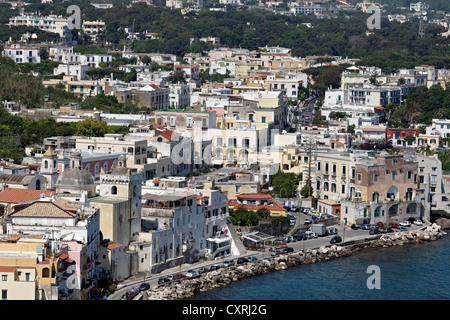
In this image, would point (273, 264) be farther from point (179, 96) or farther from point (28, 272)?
point (179, 96)

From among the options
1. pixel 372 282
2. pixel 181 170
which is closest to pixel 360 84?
pixel 181 170

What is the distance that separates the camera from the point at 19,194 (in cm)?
1867

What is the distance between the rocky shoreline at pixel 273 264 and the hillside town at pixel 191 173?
2.63ft

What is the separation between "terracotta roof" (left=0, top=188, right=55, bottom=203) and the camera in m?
18.4

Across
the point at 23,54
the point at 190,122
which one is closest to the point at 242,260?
the point at 190,122

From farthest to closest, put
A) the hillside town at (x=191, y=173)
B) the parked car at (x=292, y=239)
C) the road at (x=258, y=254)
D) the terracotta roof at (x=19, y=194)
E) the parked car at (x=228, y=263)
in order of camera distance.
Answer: the parked car at (x=292, y=239)
the parked car at (x=228, y=263)
the terracotta roof at (x=19, y=194)
the road at (x=258, y=254)
the hillside town at (x=191, y=173)

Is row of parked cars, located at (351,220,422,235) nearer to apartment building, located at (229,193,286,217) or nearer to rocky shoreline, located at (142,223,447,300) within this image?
rocky shoreline, located at (142,223,447,300)

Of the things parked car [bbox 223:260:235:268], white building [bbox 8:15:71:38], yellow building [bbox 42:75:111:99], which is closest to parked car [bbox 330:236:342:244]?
parked car [bbox 223:260:235:268]

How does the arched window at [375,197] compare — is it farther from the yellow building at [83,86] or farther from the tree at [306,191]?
the yellow building at [83,86]

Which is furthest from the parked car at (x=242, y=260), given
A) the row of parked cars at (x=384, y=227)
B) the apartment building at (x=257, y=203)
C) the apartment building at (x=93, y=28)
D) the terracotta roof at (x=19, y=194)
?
the apartment building at (x=93, y=28)

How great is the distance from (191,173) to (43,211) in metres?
11.1

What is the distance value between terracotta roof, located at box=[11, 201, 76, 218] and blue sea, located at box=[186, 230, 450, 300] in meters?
3.02

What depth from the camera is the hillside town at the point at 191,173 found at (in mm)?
16203

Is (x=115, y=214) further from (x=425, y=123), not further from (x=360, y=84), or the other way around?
(x=360, y=84)
